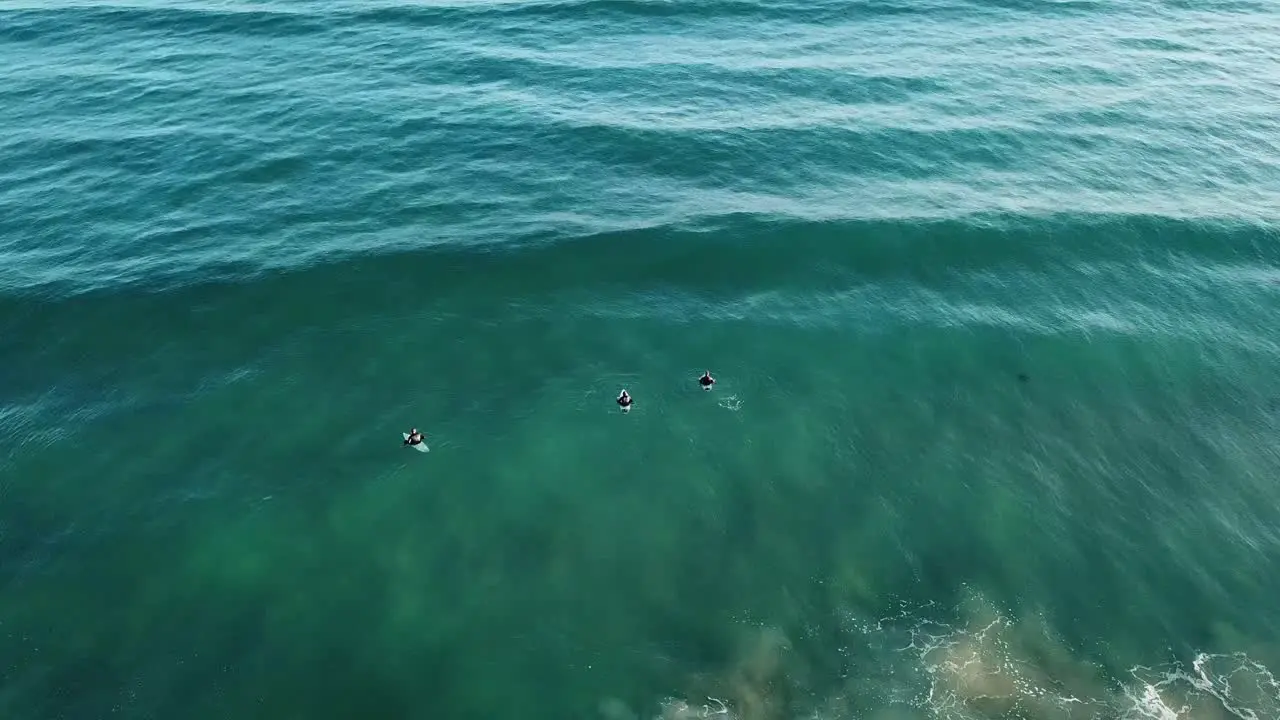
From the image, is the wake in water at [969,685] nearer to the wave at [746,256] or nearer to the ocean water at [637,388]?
the ocean water at [637,388]

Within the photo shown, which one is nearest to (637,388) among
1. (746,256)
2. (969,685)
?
(746,256)

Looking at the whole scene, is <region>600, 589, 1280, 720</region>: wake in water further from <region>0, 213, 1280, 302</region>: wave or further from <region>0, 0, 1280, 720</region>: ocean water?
<region>0, 213, 1280, 302</region>: wave

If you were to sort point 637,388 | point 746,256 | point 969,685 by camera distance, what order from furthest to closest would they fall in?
point 746,256 < point 637,388 < point 969,685

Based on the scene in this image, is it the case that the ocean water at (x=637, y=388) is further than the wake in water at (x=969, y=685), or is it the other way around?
the ocean water at (x=637, y=388)

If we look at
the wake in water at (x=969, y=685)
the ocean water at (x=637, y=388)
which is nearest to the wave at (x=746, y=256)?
the ocean water at (x=637, y=388)

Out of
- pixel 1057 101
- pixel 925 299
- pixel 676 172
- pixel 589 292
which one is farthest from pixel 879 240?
pixel 1057 101

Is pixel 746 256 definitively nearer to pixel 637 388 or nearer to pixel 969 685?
pixel 637 388

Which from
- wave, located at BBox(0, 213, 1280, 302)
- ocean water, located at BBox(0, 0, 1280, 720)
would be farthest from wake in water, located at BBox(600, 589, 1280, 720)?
wave, located at BBox(0, 213, 1280, 302)
